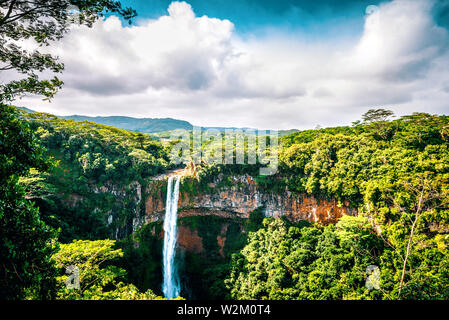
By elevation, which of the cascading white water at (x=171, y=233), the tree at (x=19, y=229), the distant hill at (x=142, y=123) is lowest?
the cascading white water at (x=171, y=233)

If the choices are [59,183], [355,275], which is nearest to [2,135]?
[355,275]

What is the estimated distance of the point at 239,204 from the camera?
20.8 metres

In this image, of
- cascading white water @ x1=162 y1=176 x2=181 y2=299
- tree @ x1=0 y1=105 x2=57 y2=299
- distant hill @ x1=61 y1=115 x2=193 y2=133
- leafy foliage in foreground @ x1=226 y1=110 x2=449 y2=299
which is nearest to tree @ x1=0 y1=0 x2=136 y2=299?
tree @ x1=0 y1=105 x2=57 y2=299

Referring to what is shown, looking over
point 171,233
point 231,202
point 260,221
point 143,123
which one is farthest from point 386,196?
point 143,123

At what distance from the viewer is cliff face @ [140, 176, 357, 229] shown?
59.9ft

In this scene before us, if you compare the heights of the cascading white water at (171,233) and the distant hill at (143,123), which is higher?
the distant hill at (143,123)

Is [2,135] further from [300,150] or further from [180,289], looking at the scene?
[180,289]

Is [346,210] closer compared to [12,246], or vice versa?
[12,246]

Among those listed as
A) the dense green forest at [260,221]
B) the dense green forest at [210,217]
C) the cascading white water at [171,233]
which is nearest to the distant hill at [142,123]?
the dense green forest at [210,217]

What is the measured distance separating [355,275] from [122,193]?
19600mm

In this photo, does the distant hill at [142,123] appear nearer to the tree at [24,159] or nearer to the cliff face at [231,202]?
the cliff face at [231,202]

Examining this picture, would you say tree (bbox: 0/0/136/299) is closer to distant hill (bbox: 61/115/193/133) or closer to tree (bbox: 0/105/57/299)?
tree (bbox: 0/105/57/299)

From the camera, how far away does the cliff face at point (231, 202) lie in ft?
59.9

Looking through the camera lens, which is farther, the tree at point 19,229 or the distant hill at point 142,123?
the distant hill at point 142,123
